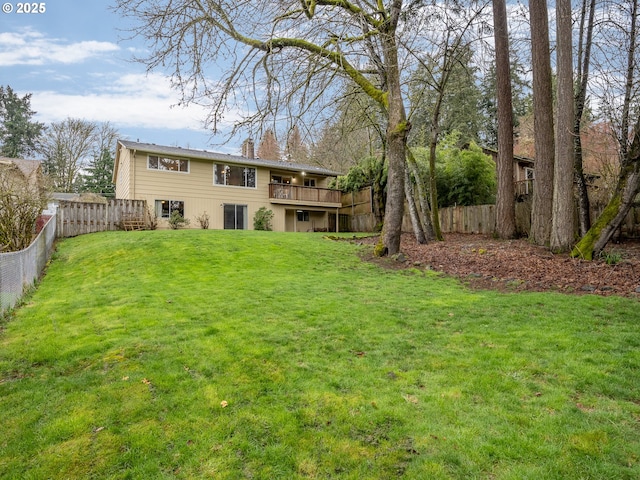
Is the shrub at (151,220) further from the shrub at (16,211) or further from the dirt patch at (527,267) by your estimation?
the dirt patch at (527,267)

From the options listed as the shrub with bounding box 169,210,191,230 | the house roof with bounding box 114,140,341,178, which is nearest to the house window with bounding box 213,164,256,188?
the house roof with bounding box 114,140,341,178

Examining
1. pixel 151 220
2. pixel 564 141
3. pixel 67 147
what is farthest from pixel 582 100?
pixel 67 147

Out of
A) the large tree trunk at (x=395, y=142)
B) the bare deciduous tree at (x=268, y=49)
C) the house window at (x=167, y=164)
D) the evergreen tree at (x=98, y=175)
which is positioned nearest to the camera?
the bare deciduous tree at (x=268, y=49)

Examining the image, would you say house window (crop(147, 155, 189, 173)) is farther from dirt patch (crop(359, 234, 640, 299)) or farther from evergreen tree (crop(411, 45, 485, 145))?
dirt patch (crop(359, 234, 640, 299))

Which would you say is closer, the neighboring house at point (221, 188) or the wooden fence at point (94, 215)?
the wooden fence at point (94, 215)

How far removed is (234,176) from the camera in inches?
827

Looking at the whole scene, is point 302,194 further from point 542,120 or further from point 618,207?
point 618,207

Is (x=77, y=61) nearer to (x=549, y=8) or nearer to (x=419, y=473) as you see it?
(x=549, y=8)

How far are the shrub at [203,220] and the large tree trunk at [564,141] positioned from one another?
629 inches

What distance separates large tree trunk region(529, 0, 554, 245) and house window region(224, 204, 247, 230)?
1516cm

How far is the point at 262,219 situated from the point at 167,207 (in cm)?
512

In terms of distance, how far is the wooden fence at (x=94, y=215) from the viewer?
1538 centimetres

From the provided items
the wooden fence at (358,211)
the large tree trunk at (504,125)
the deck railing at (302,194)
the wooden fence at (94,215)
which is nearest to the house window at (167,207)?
the wooden fence at (94,215)

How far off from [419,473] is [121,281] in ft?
24.4
